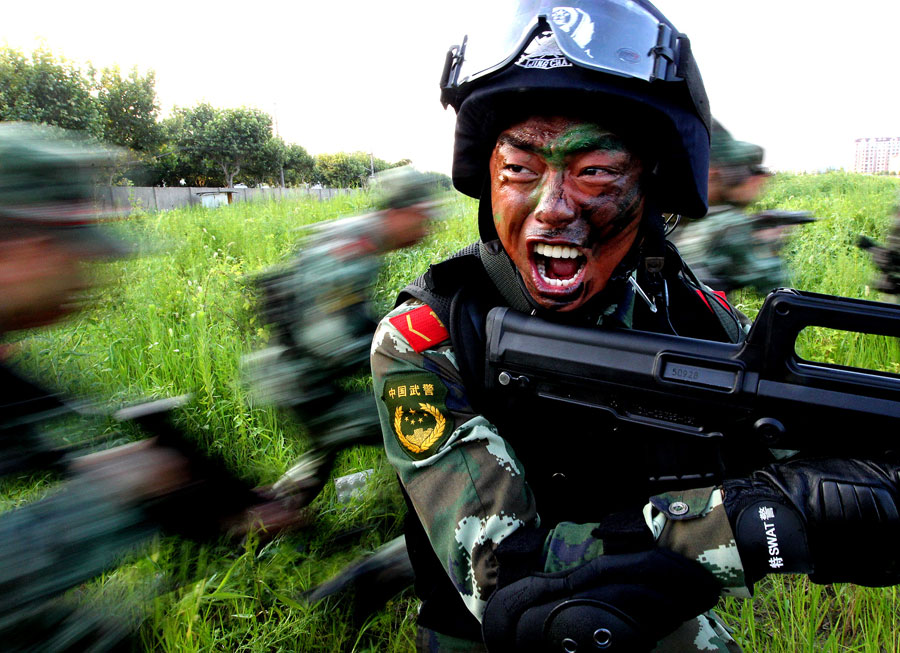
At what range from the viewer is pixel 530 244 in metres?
1.51

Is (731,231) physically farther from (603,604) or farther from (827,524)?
(603,604)

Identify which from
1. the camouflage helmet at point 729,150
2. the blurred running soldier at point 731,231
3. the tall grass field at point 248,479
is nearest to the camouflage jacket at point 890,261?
the tall grass field at point 248,479

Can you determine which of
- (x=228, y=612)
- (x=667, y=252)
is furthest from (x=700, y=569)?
(x=228, y=612)

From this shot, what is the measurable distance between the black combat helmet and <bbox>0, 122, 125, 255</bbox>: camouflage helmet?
90cm

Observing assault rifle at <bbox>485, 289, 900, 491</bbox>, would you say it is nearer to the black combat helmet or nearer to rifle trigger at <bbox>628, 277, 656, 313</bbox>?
rifle trigger at <bbox>628, 277, 656, 313</bbox>

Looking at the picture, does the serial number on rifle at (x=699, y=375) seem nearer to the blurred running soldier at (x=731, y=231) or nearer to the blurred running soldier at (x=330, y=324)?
the blurred running soldier at (x=330, y=324)

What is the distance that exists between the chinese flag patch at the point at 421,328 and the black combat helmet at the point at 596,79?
0.30 metres

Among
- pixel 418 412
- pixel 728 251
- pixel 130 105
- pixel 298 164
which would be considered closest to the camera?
pixel 418 412

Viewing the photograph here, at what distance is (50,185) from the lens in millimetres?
1039

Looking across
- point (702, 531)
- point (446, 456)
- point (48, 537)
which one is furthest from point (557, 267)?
point (48, 537)

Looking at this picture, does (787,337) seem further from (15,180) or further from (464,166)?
(15,180)

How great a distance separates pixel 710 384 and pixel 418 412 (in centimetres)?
64

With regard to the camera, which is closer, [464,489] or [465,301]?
[464,489]

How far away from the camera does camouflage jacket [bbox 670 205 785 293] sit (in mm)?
2705
